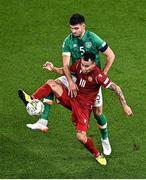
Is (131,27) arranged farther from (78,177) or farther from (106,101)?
(78,177)

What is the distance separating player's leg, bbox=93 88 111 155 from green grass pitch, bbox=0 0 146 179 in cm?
16

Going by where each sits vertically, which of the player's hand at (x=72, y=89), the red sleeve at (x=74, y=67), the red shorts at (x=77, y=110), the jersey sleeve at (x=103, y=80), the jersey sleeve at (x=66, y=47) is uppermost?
the jersey sleeve at (x=66, y=47)

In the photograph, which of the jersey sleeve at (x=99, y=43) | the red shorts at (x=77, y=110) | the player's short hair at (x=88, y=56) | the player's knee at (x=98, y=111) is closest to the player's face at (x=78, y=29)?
the jersey sleeve at (x=99, y=43)

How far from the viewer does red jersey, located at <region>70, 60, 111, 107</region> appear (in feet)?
25.9

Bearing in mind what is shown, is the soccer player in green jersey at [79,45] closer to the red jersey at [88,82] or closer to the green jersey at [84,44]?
the green jersey at [84,44]

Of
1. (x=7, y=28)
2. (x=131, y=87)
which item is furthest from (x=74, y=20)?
(x=7, y=28)

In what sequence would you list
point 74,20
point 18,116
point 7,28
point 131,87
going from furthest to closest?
point 7,28
point 131,87
point 18,116
point 74,20

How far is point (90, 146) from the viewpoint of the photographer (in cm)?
827

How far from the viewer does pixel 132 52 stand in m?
11.4

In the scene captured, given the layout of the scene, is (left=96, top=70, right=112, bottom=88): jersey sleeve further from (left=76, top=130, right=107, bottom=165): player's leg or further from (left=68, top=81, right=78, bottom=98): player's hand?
(left=76, top=130, right=107, bottom=165): player's leg

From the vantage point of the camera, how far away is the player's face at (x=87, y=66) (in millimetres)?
7695

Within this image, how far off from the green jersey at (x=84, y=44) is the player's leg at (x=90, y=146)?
1.05m

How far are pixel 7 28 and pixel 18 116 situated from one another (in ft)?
10.4

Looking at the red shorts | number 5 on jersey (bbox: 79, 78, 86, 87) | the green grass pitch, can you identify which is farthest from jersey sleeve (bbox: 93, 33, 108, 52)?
the green grass pitch
